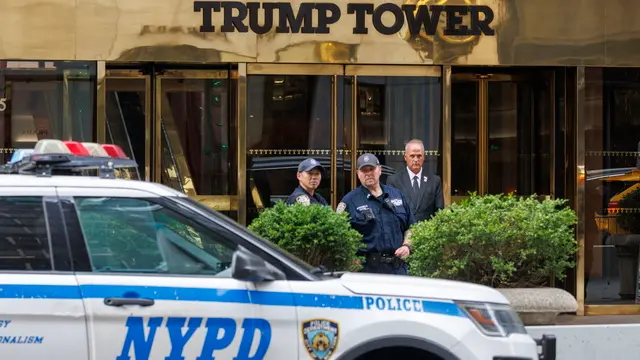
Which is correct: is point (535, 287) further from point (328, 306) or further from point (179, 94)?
point (179, 94)

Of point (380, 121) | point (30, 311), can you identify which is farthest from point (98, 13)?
point (30, 311)

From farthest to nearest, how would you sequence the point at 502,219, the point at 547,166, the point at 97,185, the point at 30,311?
the point at 547,166 → the point at 502,219 → the point at 97,185 → the point at 30,311

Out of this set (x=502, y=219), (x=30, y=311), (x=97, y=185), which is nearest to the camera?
(x=30, y=311)

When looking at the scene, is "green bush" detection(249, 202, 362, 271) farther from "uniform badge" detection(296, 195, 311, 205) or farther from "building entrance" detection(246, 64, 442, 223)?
"building entrance" detection(246, 64, 442, 223)

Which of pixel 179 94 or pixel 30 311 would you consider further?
pixel 179 94

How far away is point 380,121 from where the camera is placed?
1168cm

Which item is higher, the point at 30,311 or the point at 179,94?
the point at 179,94

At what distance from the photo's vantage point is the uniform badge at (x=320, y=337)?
5609mm

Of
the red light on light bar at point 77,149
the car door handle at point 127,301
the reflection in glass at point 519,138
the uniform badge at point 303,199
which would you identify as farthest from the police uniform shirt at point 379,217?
the car door handle at point 127,301

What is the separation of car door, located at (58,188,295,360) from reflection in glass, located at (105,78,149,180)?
581 centimetres

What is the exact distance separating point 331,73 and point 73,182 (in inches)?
238

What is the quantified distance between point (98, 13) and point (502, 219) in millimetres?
5066

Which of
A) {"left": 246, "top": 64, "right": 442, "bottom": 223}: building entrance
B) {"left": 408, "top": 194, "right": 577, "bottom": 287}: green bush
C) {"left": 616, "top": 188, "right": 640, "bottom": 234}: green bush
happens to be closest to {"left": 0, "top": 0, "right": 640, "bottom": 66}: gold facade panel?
{"left": 246, "top": 64, "right": 442, "bottom": 223}: building entrance

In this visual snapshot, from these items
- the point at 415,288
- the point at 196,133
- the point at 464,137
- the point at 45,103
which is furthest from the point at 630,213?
the point at 415,288
